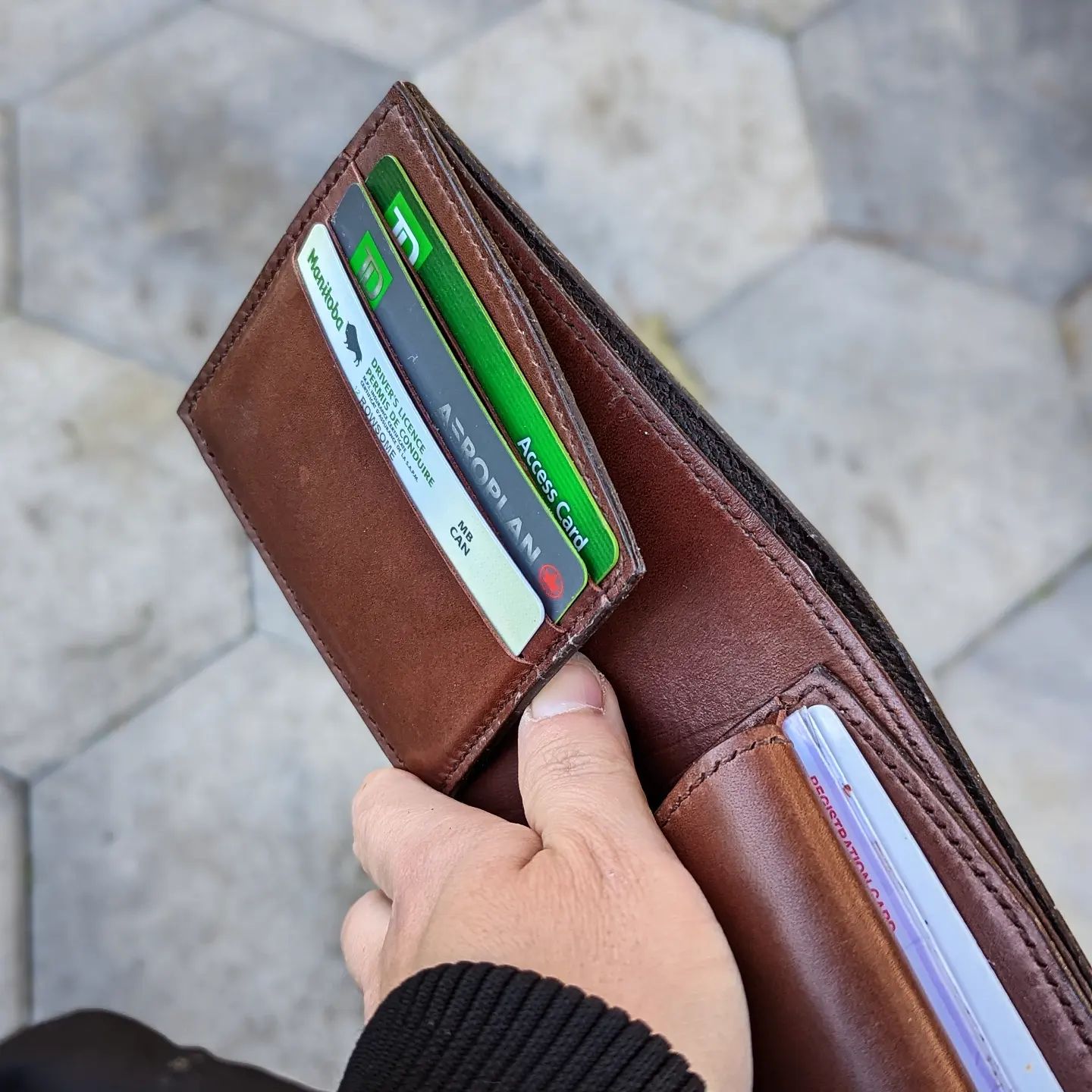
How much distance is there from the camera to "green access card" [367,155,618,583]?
21.1 inches

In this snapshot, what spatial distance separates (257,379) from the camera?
0.74 m

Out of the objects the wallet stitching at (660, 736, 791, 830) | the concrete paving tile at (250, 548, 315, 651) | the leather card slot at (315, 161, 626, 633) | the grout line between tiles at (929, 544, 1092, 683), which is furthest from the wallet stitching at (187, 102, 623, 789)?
the grout line between tiles at (929, 544, 1092, 683)

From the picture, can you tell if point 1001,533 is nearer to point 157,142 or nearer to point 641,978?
point 641,978

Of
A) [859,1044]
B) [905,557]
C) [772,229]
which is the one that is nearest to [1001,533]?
[905,557]

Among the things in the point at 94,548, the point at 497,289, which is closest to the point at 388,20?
the point at 94,548

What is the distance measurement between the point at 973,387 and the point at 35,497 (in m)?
1.35

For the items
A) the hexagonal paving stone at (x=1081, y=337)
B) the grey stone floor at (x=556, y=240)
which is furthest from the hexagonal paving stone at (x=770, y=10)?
the hexagonal paving stone at (x=1081, y=337)

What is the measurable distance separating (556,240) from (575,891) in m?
1.14

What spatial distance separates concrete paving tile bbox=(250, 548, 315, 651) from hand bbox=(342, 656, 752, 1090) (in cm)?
66

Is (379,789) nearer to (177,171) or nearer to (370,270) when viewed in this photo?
(370,270)

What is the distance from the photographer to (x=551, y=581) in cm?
55

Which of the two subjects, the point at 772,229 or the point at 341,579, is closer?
the point at 341,579

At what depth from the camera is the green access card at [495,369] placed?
54 centimetres

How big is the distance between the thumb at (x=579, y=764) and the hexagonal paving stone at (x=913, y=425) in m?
0.85
